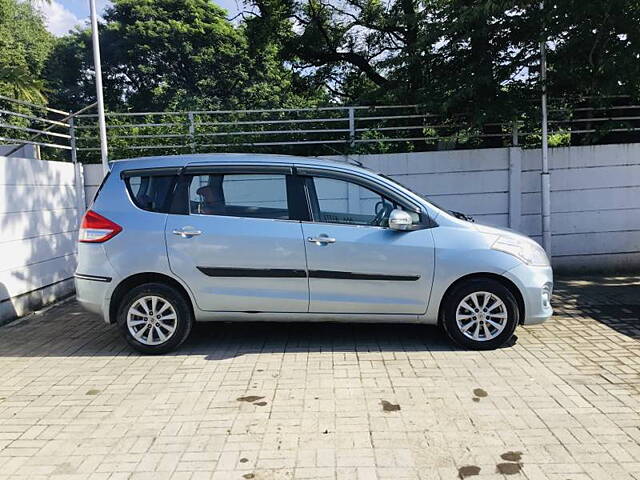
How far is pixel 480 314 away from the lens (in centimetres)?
499

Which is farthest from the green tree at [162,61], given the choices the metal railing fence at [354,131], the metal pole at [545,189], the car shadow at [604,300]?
the car shadow at [604,300]

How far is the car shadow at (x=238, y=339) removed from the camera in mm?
5168

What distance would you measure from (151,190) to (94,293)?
3.63 ft

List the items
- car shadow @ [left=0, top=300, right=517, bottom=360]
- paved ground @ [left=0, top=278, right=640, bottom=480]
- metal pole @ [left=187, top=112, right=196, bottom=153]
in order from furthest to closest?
metal pole @ [left=187, top=112, right=196, bottom=153], car shadow @ [left=0, top=300, right=517, bottom=360], paved ground @ [left=0, top=278, right=640, bottom=480]

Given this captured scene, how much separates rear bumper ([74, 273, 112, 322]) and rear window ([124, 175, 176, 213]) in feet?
2.60

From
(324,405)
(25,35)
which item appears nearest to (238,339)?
(324,405)

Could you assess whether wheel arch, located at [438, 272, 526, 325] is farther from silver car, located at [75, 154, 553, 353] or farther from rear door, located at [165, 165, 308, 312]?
rear door, located at [165, 165, 308, 312]

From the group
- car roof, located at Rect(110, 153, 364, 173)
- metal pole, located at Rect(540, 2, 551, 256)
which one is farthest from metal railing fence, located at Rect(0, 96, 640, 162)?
car roof, located at Rect(110, 153, 364, 173)

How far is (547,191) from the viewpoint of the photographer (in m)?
8.42

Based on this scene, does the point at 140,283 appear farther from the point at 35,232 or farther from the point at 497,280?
the point at 497,280

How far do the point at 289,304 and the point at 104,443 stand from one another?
2.06 meters

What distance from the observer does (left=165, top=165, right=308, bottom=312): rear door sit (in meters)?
4.93

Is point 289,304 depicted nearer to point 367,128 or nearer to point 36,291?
point 36,291

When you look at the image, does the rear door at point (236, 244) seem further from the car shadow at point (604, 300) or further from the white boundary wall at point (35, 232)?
the car shadow at point (604, 300)
